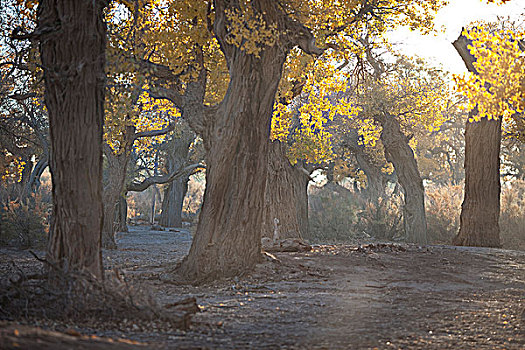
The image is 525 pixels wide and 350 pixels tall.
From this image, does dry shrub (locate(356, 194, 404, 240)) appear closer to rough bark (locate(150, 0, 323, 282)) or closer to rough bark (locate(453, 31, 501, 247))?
rough bark (locate(453, 31, 501, 247))

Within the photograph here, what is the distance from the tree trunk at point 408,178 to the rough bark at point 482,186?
3.71 meters

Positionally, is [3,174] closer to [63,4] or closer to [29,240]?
[29,240]

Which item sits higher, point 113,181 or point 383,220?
point 113,181

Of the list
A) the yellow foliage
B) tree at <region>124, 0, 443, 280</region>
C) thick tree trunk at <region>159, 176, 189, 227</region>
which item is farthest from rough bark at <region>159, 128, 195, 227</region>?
the yellow foliage

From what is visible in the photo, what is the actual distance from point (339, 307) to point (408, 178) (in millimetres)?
14105

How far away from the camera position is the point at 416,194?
20.0 meters

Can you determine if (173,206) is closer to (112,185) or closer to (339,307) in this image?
(112,185)

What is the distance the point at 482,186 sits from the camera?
15.8 meters

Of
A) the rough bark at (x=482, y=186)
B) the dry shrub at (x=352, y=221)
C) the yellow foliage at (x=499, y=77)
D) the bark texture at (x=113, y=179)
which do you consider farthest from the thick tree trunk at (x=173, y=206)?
the yellow foliage at (x=499, y=77)

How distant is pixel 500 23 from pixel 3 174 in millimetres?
17283

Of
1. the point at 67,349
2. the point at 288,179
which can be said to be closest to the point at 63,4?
the point at 67,349

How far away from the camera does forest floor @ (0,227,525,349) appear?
15.0ft

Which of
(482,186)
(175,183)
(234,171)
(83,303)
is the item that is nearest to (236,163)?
(234,171)

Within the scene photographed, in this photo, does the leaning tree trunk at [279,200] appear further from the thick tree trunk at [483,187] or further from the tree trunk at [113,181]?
the thick tree trunk at [483,187]
